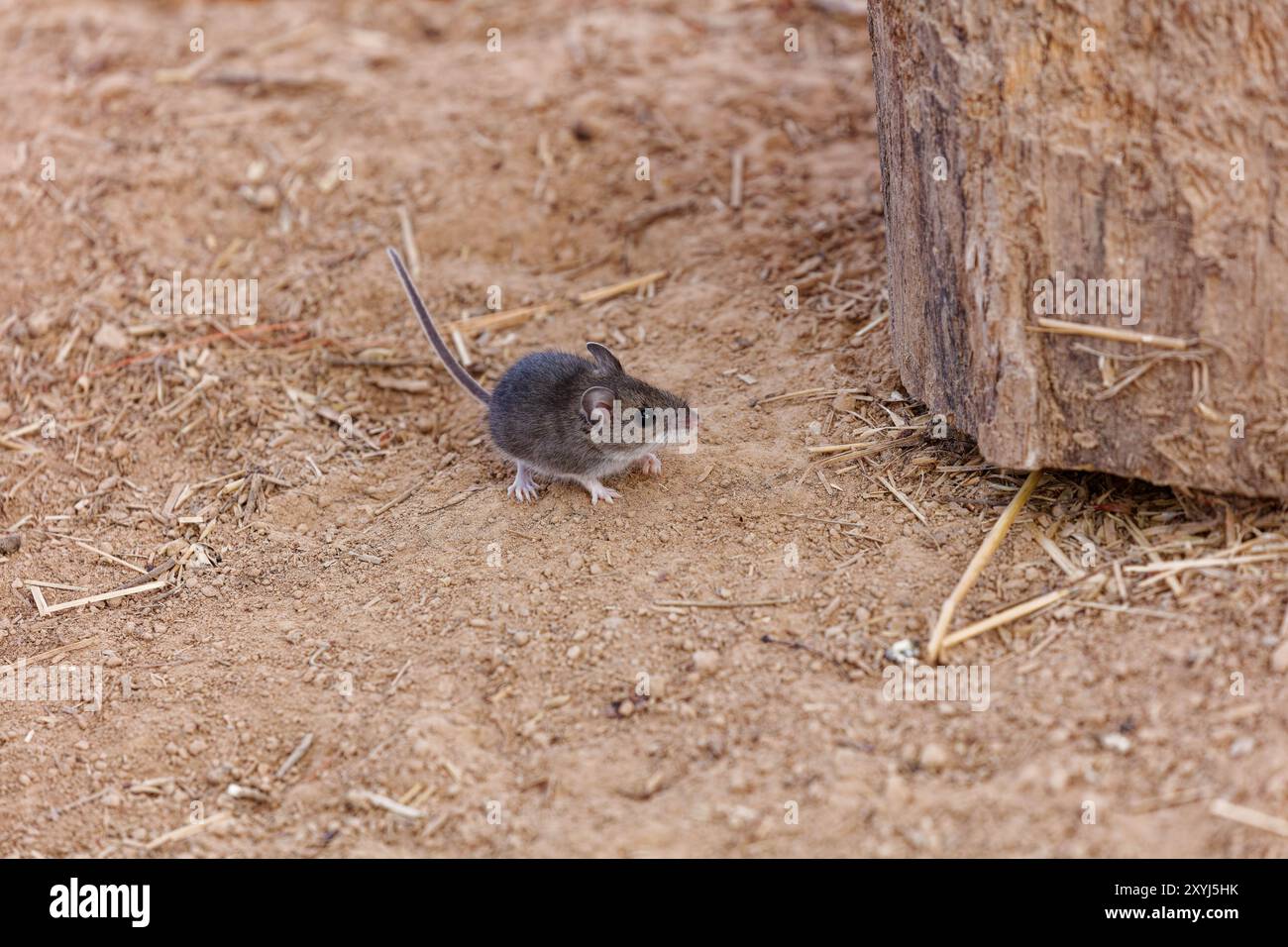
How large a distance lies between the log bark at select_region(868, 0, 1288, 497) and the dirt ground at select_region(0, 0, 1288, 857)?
0.42 meters

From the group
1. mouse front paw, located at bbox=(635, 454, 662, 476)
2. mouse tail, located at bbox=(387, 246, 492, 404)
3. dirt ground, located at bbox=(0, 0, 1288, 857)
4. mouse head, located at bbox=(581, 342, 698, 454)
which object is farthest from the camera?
mouse tail, located at bbox=(387, 246, 492, 404)

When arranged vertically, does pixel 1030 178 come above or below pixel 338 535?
above

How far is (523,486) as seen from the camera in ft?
17.7

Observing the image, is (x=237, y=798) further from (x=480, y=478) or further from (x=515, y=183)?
(x=515, y=183)

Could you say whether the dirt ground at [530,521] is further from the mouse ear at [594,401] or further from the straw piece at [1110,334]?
the straw piece at [1110,334]

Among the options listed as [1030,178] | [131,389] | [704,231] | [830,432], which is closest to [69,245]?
[131,389]

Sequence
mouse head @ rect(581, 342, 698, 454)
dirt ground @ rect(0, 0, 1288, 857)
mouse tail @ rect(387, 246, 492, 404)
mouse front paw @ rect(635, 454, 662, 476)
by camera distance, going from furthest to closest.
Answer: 1. mouse tail @ rect(387, 246, 492, 404)
2. mouse front paw @ rect(635, 454, 662, 476)
3. mouse head @ rect(581, 342, 698, 454)
4. dirt ground @ rect(0, 0, 1288, 857)

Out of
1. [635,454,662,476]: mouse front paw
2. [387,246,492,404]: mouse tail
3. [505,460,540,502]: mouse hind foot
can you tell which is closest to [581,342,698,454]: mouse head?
[635,454,662,476]: mouse front paw

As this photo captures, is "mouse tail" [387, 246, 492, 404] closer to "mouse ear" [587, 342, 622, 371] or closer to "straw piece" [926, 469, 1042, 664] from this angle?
"mouse ear" [587, 342, 622, 371]

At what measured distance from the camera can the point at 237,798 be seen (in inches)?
161

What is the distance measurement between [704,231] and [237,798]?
4.08 metres

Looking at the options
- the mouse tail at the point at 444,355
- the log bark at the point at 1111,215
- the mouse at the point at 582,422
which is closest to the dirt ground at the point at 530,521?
the mouse at the point at 582,422

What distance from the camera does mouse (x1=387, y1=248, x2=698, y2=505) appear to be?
5152 millimetres

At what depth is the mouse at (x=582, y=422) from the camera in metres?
5.15
